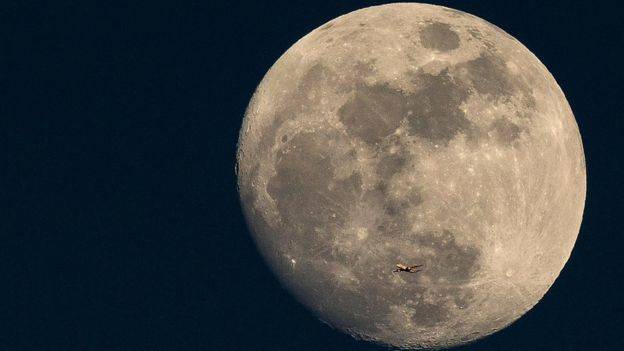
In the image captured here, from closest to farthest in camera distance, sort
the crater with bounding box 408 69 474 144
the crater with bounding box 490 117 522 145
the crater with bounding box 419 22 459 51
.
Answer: the crater with bounding box 408 69 474 144, the crater with bounding box 490 117 522 145, the crater with bounding box 419 22 459 51

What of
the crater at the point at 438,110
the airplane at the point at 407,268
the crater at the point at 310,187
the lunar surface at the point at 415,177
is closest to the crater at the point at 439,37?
the lunar surface at the point at 415,177

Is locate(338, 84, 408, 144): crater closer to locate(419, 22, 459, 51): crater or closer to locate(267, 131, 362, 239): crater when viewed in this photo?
locate(267, 131, 362, 239): crater

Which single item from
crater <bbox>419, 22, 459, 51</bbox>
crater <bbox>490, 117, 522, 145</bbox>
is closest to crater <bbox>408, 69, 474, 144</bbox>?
crater <bbox>490, 117, 522, 145</bbox>

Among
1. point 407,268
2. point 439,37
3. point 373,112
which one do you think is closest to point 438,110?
point 373,112

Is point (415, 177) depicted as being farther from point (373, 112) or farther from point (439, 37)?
point (439, 37)

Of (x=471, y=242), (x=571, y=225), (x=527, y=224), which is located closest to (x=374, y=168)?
(x=471, y=242)

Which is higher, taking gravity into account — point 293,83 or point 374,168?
point 293,83

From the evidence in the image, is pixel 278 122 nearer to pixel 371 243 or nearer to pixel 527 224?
pixel 371 243
